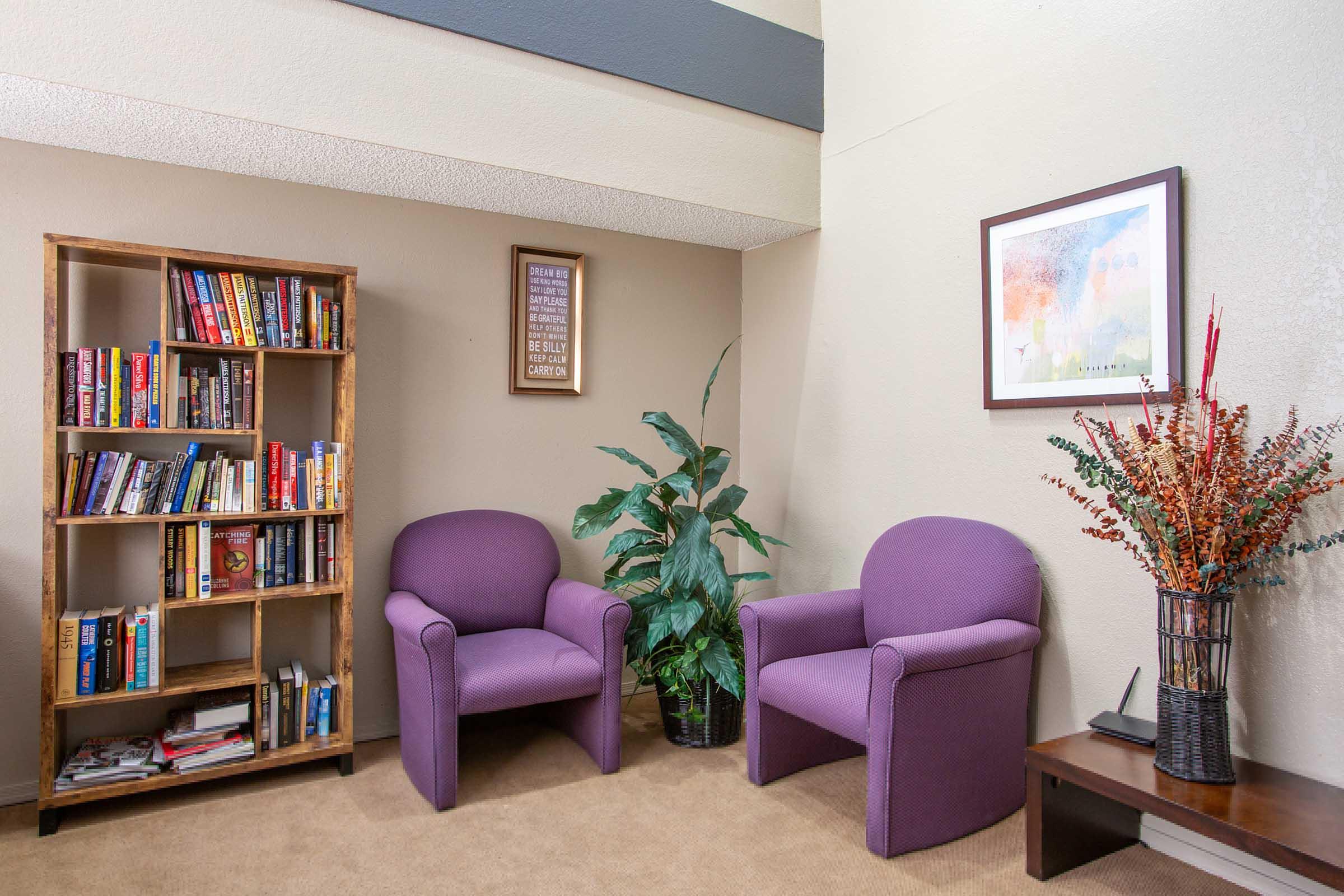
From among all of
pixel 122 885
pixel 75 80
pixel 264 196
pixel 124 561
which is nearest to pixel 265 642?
pixel 124 561

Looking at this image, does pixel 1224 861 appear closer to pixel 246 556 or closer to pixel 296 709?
pixel 296 709

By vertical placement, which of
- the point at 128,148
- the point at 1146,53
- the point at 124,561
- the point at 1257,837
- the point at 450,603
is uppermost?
the point at 1146,53

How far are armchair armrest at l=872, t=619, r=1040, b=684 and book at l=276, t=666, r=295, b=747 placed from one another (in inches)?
79.9

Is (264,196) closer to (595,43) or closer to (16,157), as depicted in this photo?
(16,157)

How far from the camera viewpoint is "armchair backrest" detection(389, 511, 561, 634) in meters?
3.26

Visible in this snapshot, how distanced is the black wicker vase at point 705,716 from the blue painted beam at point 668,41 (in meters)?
2.39

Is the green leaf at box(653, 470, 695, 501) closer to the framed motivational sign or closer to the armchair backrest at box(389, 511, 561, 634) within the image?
the armchair backrest at box(389, 511, 561, 634)

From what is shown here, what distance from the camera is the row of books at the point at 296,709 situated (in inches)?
113

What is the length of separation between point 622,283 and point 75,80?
2205 millimetres

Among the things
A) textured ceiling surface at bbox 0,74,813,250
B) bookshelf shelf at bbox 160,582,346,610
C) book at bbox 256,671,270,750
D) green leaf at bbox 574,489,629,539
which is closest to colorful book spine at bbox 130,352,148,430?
bookshelf shelf at bbox 160,582,346,610

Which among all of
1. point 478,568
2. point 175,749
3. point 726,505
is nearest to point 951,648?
point 726,505

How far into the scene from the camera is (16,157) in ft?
8.96

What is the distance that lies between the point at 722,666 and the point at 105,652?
207 cm

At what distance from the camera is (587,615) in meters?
3.06
